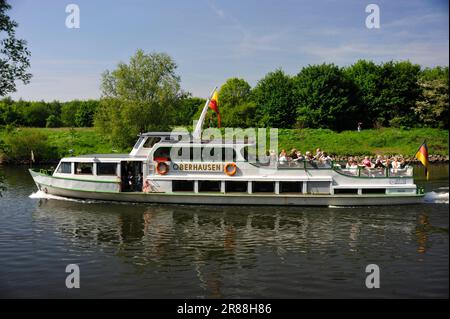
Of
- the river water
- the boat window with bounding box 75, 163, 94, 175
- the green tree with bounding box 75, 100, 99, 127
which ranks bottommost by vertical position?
the river water

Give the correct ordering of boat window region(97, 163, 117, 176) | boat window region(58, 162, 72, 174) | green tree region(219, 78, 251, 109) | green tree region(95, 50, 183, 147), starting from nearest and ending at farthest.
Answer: boat window region(97, 163, 117, 176), boat window region(58, 162, 72, 174), green tree region(95, 50, 183, 147), green tree region(219, 78, 251, 109)

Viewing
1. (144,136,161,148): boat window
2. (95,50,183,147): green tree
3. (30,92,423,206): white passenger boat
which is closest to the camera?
(30,92,423,206): white passenger boat

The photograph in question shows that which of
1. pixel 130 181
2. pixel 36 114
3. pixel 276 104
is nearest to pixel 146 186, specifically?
pixel 130 181

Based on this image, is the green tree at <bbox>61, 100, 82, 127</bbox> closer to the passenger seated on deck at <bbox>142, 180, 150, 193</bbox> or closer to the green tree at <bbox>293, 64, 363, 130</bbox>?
the green tree at <bbox>293, 64, 363, 130</bbox>

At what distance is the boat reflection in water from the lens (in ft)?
49.6

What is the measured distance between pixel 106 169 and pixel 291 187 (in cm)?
1287

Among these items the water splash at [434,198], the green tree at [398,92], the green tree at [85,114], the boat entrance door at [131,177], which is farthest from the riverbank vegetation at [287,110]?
the boat entrance door at [131,177]

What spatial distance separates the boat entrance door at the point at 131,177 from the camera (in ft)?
94.3

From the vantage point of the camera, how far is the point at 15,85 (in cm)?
1451

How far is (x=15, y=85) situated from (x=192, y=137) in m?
15.4

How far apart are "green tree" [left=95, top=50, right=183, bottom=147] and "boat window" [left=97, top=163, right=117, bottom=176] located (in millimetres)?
28348

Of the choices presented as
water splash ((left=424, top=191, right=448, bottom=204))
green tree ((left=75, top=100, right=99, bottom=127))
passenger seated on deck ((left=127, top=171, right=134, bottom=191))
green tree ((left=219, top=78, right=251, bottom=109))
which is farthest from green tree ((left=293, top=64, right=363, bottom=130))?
green tree ((left=75, top=100, right=99, bottom=127))

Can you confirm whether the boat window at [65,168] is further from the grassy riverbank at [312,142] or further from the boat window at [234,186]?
the grassy riverbank at [312,142]
